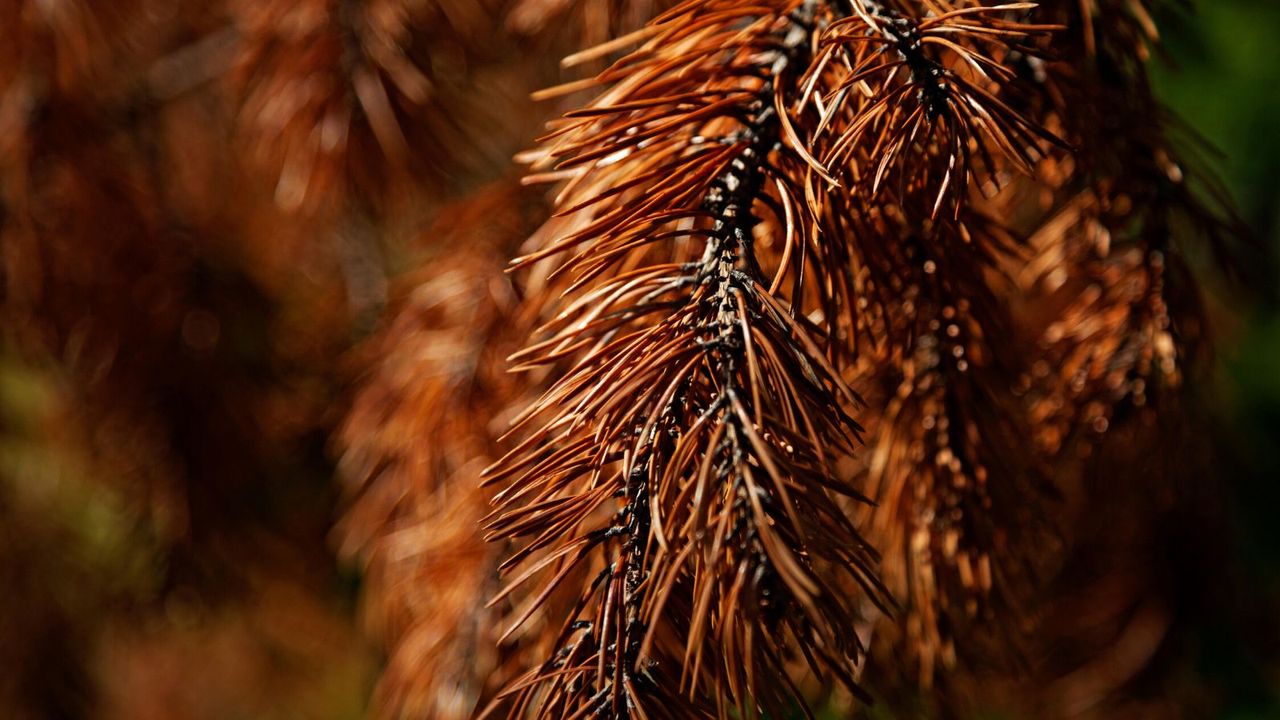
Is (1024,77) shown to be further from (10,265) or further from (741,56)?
(10,265)

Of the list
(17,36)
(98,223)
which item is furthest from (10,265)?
(17,36)

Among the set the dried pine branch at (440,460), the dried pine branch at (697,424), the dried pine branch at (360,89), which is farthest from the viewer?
the dried pine branch at (360,89)

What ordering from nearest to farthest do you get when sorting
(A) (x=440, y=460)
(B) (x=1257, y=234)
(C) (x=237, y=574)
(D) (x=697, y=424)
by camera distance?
1. (D) (x=697, y=424)
2. (A) (x=440, y=460)
3. (C) (x=237, y=574)
4. (B) (x=1257, y=234)

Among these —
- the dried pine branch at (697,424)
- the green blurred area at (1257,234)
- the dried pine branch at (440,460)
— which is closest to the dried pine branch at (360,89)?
the dried pine branch at (440,460)

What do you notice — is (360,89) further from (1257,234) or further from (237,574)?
(1257,234)

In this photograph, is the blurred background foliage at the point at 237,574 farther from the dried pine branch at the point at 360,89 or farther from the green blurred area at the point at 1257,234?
the dried pine branch at the point at 360,89

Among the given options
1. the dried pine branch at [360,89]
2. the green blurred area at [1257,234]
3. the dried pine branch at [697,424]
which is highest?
the dried pine branch at [360,89]

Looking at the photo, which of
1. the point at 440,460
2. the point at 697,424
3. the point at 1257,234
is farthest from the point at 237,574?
the point at 1257,234

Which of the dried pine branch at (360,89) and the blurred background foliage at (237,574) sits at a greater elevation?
the dried pine branch at (360,89)

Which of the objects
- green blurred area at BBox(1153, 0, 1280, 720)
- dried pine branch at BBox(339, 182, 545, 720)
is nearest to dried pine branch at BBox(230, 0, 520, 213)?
dried pine branch at BBox(339, 182, 545, 720)

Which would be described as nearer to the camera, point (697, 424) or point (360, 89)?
point (697, 424)

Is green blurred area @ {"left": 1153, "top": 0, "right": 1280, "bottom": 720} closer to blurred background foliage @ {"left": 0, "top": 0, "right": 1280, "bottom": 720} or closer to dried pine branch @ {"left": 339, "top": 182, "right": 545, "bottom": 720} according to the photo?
blurred background foliage @ {"left": 0, "top": 0, "right": 1280, "bottom": 720}
